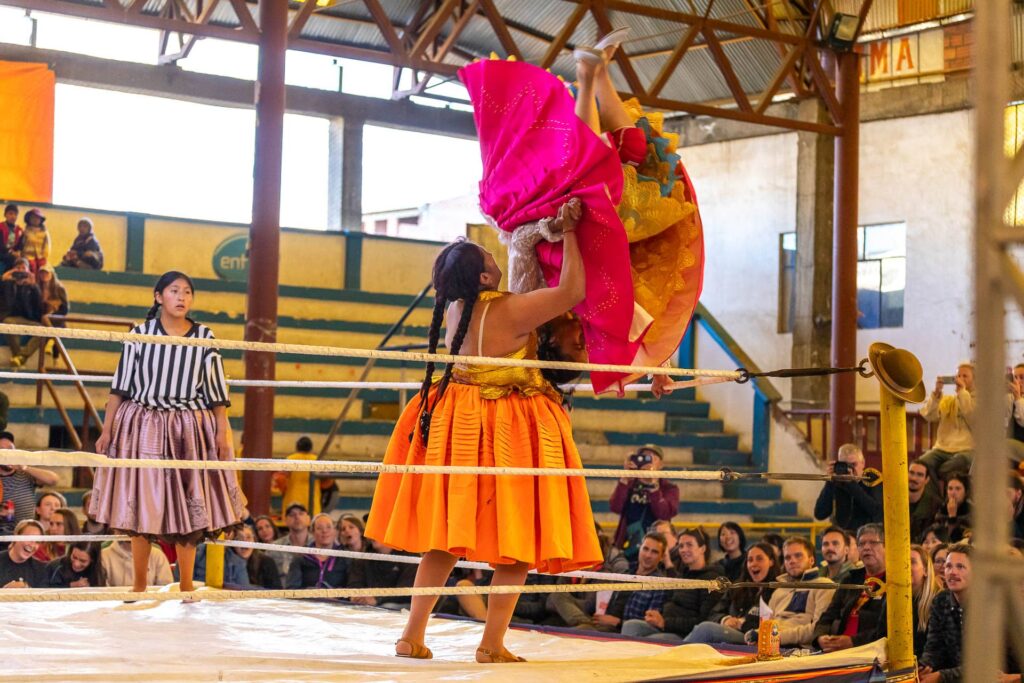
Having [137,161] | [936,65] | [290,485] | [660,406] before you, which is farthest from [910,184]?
[137,161]

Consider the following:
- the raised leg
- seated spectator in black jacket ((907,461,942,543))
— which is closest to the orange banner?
seated spectator in black jacket ((907,461,942,543))

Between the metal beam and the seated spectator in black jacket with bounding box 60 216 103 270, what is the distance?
5.86 ft

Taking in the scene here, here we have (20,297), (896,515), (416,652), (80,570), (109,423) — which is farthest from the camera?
(20,297)

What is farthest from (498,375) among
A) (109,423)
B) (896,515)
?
(109,423)

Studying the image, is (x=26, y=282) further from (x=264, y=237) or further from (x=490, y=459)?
(x=490, y=459)

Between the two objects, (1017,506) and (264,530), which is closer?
(1017,506)

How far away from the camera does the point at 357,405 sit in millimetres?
10844

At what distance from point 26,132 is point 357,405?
12.4ft

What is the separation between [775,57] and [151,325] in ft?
32.6

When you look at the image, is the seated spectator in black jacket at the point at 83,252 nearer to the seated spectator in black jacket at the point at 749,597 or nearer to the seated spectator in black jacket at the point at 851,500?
the seated spectator in black jacket at the point at 851,500

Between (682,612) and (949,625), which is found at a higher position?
(949,625)

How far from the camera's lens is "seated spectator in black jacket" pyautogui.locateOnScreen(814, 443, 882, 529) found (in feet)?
19.4

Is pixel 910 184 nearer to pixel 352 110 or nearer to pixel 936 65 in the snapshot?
pixel 936 65

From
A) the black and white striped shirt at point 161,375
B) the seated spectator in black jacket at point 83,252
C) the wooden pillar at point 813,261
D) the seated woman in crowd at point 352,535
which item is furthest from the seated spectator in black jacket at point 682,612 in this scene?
the seated spectator in black jacket at point 83,252
